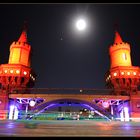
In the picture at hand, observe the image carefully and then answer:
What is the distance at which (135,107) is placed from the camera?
143 feet

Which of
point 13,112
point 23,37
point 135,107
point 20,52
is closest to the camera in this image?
point 135,107

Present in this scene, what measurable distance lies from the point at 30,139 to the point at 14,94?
40.6 meters

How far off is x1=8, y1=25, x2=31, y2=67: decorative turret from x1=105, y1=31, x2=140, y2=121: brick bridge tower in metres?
22.1

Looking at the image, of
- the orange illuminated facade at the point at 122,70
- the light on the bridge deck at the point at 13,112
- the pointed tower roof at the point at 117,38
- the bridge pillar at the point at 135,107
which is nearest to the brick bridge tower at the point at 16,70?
the light on the bridge deck at the point at 13,112

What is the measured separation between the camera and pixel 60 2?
21.3ft

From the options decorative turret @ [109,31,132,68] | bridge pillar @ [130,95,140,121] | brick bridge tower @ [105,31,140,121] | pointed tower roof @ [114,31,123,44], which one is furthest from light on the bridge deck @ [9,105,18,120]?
pointed tower roof @ [114,31,123,44]

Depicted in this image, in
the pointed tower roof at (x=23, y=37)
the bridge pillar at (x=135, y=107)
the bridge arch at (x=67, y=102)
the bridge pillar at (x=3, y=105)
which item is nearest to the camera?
the bridge pillar at (x=3, y=105)

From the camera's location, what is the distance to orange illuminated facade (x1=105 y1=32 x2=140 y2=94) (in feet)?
169

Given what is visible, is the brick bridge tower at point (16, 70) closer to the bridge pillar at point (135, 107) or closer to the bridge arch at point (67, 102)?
the bridge arch at point (67, 102)

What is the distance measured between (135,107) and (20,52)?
30717 millimetres

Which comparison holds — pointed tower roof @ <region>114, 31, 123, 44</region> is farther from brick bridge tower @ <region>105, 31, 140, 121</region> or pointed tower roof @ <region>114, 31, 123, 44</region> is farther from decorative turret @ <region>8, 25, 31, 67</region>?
decorative turret @ <region>8, 25, 31, 67</region>

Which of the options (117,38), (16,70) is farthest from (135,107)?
(16,70)

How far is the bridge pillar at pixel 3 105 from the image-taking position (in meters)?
41.7

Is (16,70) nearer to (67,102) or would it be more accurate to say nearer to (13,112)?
(13,112)
